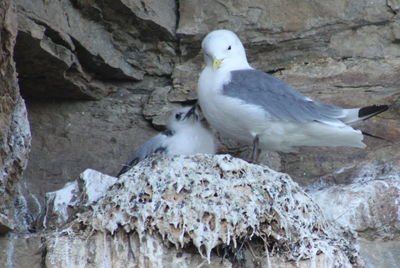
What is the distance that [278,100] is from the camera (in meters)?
4.47

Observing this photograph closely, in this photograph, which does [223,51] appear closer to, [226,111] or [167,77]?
[226,111]

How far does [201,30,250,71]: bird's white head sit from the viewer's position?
184 inches

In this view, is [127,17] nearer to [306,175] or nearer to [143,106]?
[143,106]

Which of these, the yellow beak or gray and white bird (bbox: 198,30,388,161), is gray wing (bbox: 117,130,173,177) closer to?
gray and white bird (bbox: 198,30,388,161)

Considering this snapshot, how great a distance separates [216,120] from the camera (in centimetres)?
454

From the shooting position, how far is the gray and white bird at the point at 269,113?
4430mm

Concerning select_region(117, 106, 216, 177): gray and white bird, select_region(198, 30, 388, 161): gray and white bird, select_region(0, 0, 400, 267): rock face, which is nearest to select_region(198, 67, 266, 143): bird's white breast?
select_region(198, 30, 388, 161): gray and white bird

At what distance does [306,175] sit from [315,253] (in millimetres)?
1129

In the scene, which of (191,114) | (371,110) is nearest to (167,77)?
(191,114)

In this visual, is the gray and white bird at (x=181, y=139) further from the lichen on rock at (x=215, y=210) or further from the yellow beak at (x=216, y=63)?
the lichen on rock at (x=215, y=210)

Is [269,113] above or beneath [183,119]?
beneath

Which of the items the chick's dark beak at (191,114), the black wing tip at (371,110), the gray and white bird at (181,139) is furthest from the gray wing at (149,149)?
the black wing tip at (371,110)

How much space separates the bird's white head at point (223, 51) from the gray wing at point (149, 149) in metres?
0.41

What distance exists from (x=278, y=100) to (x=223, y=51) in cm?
41
